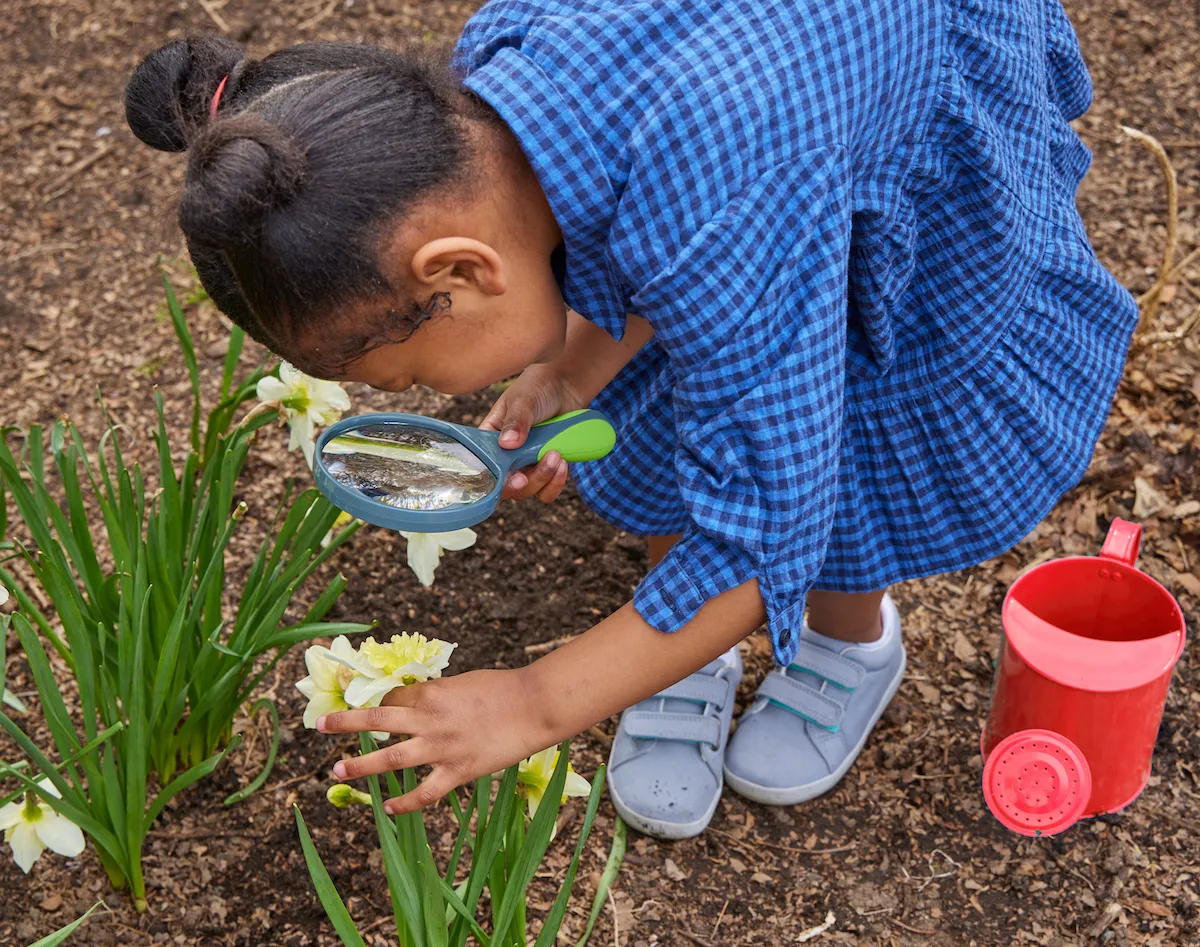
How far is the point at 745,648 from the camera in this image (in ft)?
7.07

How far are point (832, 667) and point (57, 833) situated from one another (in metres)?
1.12

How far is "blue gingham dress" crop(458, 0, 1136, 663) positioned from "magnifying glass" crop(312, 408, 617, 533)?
19 centimetres

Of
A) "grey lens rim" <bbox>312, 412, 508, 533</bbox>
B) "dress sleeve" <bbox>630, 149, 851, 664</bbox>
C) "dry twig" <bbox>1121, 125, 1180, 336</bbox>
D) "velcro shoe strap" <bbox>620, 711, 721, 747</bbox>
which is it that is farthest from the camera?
"dry twig" <bbox>1121, 125, 1180, 336</bbox>

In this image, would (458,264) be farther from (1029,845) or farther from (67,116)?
(67,116)

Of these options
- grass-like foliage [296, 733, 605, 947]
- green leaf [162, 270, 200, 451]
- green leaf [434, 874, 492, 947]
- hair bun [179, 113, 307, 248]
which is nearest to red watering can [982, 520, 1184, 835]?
grass-like foliage [296, 733, 605, 947]

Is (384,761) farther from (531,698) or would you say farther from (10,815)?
(10,815)

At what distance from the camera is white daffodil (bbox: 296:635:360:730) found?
4.16 ft

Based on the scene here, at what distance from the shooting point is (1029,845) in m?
1.81

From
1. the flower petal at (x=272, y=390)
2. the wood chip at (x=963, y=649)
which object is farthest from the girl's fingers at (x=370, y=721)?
the wood chip at (x=963, y=649)

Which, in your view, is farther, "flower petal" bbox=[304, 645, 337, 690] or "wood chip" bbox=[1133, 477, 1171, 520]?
"wood chip" bbox=[1133, 477, 1171, 520]

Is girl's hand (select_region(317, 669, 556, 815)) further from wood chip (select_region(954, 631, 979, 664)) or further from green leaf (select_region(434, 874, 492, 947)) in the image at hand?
wood chip (select_region(954, 631, 979, 664))

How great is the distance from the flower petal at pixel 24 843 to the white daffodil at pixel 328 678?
42 centimetres

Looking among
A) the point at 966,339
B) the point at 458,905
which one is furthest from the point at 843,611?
the point at 458,905

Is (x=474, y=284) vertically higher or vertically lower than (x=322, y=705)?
higher
